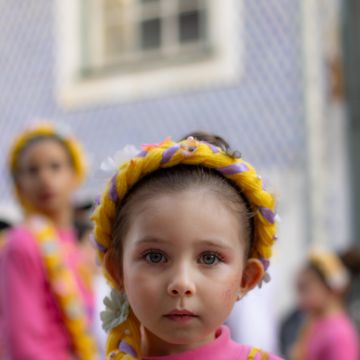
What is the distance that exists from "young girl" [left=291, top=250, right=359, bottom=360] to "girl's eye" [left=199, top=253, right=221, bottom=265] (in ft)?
10.6

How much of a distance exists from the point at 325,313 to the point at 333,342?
0.49 m

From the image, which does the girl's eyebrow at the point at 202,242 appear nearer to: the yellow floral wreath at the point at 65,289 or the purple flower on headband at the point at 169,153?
the purple flower on headband at the point at 169,153

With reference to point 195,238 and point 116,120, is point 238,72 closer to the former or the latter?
point 116,120

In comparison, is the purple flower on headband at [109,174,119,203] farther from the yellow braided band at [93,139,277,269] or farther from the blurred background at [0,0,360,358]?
the blurred background at [0,0,360,358]

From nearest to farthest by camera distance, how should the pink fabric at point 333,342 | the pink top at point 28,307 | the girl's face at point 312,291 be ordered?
1. the pink top at point 28,307
2. the pink fabric at point 333,342
3. the girl's face at point 312,291

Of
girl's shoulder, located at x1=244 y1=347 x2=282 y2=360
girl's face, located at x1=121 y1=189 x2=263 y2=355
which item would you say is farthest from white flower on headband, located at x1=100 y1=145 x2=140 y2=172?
girl's shoulder, located at x1=244 y1=347 x2=282 y2=360

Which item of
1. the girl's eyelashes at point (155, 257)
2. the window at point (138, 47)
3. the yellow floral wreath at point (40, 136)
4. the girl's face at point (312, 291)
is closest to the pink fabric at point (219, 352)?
the girl's eyelashes at point (155, 257)

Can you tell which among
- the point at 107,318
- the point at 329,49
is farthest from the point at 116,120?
the point at 107,318

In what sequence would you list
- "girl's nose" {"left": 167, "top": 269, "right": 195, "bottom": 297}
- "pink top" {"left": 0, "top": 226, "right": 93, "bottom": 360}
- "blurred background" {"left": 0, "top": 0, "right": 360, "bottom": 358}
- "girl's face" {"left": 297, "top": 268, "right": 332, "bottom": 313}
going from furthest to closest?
"blurred background" {"left": 0, "top": 0, "right": 360, "bottom": 358}
"girl's face" {"left": 297, "top": 268, "right": 332, "bottom": 313}
"pink top" {"left": 0, "top": 226, "right": 93, "bottom": 360}
"girl's nose" {"left": 167, "top": 269, "right": 195, "bottom": 297}

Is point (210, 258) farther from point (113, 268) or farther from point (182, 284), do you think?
point (113, 268)

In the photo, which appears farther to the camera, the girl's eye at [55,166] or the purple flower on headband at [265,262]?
the girl's eye at [55,166]

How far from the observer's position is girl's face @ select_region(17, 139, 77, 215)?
371 cm

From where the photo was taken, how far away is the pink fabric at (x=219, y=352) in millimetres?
2088

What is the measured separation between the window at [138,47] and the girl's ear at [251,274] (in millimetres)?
5906
